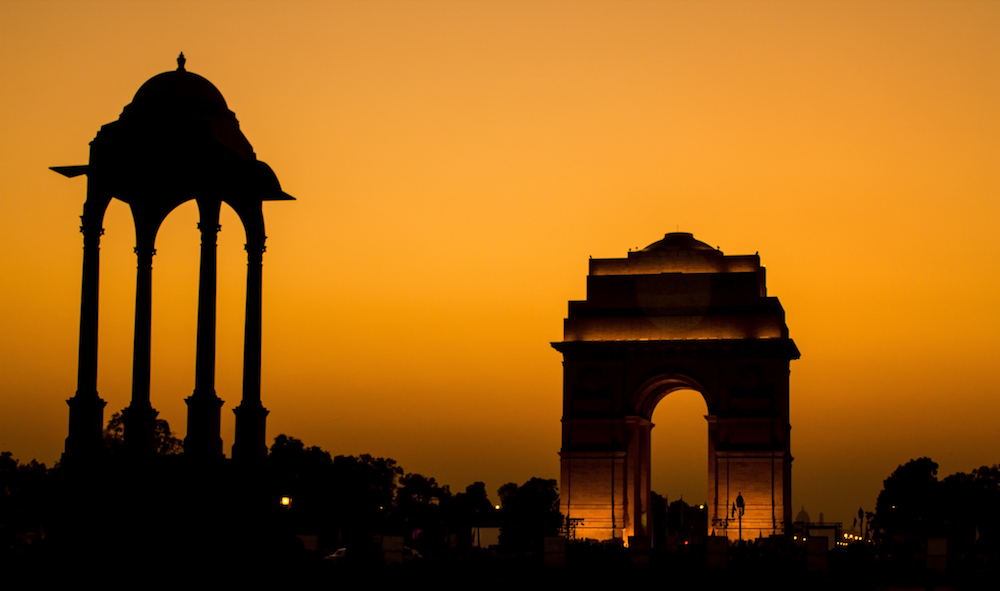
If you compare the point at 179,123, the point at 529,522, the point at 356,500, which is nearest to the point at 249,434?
the point at 179,123

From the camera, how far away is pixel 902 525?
14188cm

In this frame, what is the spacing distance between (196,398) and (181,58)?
884cm

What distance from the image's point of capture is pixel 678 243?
78312 millimetres

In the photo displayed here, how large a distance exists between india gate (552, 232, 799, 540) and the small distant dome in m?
1.07

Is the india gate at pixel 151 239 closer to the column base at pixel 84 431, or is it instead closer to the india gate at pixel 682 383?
the column base at pixel 84 431

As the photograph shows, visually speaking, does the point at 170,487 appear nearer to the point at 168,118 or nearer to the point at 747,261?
the point at 168,118

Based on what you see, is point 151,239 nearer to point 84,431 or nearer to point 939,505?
point 84,431

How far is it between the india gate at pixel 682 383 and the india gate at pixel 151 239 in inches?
1518

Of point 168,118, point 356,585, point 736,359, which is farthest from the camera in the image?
point 736,359

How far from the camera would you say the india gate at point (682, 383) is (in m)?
71.9

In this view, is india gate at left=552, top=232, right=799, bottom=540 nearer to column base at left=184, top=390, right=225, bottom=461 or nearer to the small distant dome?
the small distant dome

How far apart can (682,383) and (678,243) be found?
7.80m

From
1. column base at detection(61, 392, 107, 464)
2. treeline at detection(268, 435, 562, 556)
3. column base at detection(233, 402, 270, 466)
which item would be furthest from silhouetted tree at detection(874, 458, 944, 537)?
column base at detection(61, 392, 107, 464)

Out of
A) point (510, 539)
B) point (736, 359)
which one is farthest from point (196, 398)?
point (510, 539)
